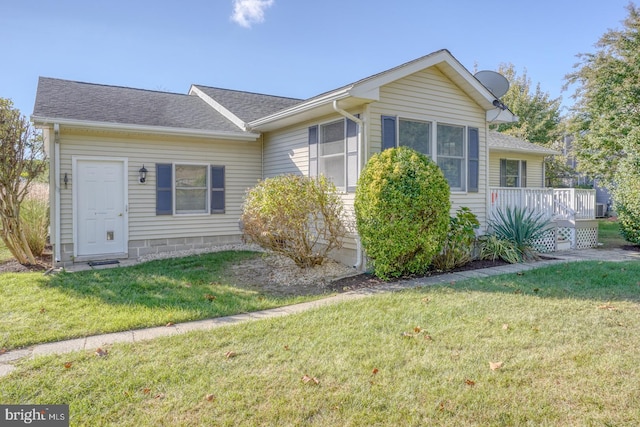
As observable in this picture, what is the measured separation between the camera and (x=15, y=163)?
749cm

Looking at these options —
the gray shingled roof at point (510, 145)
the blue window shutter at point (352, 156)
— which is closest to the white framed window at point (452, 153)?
the blue window shutter at point (352, 156)

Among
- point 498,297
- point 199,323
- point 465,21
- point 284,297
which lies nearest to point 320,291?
point 284,297

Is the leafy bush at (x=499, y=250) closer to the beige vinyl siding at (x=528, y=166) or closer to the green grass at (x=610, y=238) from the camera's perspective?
the green grass at (x=610, y=238)

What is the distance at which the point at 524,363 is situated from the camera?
10.6 ft

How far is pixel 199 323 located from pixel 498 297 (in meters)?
3.79

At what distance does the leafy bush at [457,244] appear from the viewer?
24.0 feet

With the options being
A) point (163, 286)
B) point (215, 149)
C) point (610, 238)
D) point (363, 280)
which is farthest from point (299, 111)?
point (610, 238)

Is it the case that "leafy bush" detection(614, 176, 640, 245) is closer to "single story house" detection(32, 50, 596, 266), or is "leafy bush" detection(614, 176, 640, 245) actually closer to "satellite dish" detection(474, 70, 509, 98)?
"single story house" detection(32, 50, 596, 266)

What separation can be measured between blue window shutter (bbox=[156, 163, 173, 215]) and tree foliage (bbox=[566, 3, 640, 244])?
41.3ft

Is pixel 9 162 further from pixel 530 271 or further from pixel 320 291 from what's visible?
pixel 530 271

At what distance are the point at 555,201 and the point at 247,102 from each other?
30.0 ft

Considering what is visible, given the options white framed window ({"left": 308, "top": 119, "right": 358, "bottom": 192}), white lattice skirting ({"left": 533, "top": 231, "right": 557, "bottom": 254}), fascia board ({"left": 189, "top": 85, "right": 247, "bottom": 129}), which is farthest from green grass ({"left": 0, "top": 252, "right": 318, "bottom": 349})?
white lattice skirting ({"left": 533, "top": 231, "right": 557, "bottom": 254})

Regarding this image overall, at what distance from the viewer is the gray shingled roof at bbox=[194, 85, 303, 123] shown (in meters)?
10.8

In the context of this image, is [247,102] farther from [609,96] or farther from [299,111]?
[609,96]
